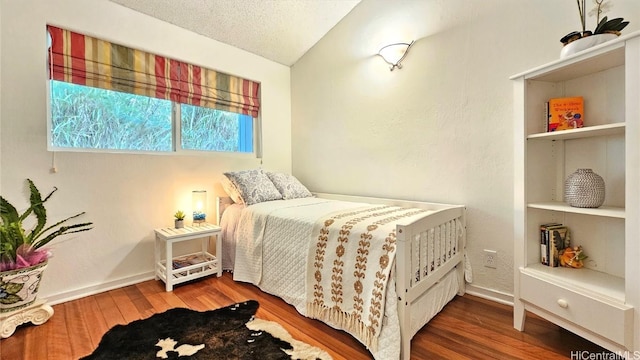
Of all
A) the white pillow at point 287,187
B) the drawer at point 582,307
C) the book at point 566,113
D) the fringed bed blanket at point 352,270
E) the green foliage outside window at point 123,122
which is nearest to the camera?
the drawer at point 582,307

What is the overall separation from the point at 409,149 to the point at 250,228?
154 cm

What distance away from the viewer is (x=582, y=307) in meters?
1.30

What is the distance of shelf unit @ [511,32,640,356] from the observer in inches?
46.3

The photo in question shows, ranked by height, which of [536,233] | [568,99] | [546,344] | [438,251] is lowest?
[546,344]

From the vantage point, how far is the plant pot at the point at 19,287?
5.19 feet

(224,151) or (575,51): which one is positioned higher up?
(575,51)

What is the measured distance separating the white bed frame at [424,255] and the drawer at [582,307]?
44 cm

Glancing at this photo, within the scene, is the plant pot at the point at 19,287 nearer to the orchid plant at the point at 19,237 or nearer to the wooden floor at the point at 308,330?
the orchid plant at the point at 19,237

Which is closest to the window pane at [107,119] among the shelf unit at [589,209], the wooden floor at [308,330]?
the wooden floor at [308,330]

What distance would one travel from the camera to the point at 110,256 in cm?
222

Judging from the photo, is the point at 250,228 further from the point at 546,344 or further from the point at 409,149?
the point at 546,344

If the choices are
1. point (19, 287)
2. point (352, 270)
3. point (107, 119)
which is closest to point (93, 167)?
point (107, 119)

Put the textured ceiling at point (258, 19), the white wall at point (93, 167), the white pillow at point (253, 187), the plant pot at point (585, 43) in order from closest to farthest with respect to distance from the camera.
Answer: the plant pot at point (585, 43)
the white wall at point (93, 167)
the textured ceiling at point (258, 19)
the white pillow at point (253, 187)

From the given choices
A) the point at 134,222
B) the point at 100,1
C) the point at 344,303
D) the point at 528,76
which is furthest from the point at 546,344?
the point at 100,1
